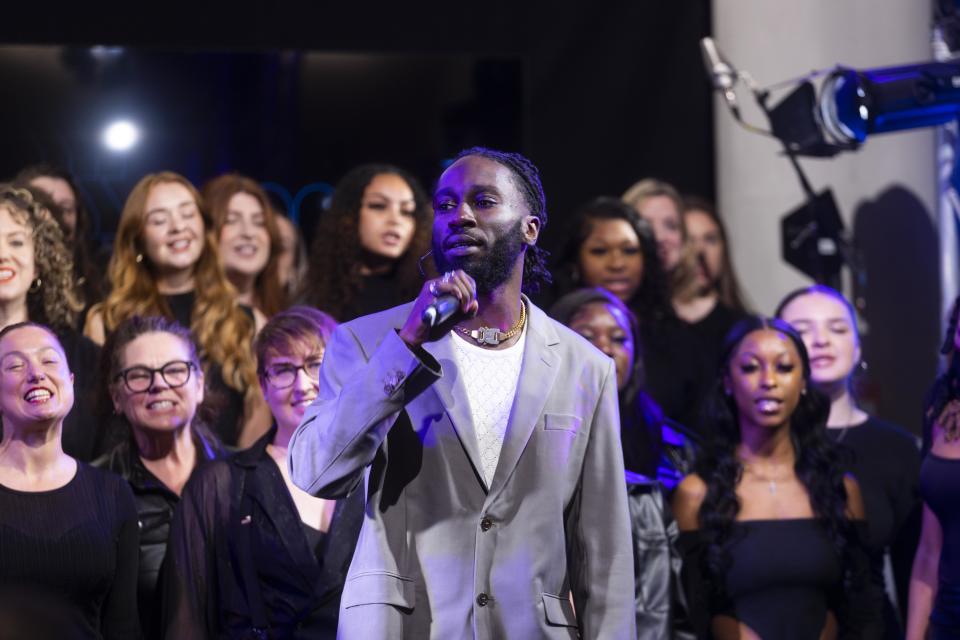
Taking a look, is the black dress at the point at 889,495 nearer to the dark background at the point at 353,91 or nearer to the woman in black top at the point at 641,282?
the woman in black top at the point at 641,282

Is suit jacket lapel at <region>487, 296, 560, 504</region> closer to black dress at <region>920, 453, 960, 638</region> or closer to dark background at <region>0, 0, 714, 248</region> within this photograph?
black dress at <region>920, 453, 960, 638</region>

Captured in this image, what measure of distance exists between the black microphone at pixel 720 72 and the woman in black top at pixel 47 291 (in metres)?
2.86

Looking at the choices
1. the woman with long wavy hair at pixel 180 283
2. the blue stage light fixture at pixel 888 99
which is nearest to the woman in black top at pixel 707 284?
the blue stage light fixture at pixel 888 99

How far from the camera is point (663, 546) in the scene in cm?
399

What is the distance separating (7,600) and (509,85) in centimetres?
539

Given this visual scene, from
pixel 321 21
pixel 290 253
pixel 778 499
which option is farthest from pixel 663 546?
pixel 321 21

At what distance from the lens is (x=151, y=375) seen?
155 inches

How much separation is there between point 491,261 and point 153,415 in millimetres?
1678

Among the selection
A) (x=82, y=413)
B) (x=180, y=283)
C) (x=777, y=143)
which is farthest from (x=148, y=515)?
(x=777, y=143)

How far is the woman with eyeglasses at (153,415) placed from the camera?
3.87 meters

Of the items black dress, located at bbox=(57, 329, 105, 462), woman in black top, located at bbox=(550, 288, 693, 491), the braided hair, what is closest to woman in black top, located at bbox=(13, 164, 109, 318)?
black dress, located at bbox=(57, 329, 105, 462)

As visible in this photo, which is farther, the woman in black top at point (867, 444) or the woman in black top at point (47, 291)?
the woman in black top at point (867, 444)

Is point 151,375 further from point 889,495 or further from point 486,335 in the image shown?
point 889,495

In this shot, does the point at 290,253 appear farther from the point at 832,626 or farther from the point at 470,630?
the point at 470,630
